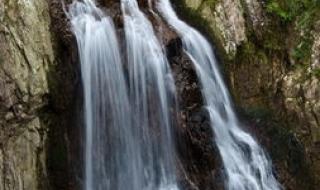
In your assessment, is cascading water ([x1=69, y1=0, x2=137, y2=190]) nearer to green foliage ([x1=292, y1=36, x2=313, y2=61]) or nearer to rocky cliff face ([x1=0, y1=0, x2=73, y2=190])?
rocky cliff face ([x1=0, y1=0, x2=73, y2=190])

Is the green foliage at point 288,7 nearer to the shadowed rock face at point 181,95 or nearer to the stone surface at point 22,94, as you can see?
the shadowed rock face at point 181,95

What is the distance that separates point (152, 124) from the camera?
8.08 metres

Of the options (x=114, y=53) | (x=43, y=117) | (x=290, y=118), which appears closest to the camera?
Answer: (x=43, y=117)

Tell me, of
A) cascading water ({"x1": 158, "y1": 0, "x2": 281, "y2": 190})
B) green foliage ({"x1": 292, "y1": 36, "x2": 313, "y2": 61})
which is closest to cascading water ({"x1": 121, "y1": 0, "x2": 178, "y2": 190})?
cascading water ({"x1": 158, "y1": 0, "x2": 281, "y2": 190})

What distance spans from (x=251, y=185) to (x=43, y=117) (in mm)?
3423

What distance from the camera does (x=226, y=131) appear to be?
8883 mm

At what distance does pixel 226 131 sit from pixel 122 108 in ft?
6.47

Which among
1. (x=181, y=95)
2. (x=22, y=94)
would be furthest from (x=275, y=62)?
(x=22, y=94)

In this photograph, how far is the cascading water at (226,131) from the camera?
8.48 m

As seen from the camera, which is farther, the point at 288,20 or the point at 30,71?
the point at 288,20

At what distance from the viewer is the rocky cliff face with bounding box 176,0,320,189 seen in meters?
9.77

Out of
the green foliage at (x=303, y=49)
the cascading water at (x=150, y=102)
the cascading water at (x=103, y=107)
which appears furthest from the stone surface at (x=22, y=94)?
the green foliage at (x=303, y=49)

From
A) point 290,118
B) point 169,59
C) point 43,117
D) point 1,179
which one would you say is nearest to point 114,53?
point 169,59

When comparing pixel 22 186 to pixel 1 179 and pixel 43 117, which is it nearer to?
pixel 1 179
